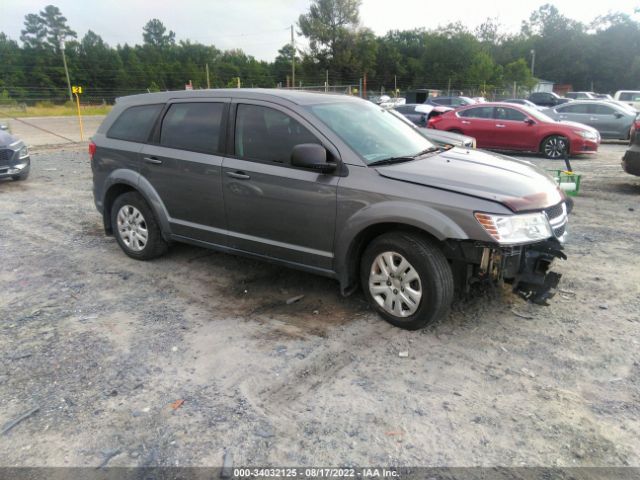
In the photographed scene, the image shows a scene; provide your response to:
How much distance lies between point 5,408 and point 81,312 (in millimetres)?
1349

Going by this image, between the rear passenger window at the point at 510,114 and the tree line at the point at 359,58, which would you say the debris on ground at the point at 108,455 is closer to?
the rear passenger window at the point at 510,114

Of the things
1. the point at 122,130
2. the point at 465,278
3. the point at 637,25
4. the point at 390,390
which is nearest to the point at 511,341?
the point at 465,278

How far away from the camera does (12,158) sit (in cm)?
959

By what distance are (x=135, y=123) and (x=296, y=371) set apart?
3.41 metres

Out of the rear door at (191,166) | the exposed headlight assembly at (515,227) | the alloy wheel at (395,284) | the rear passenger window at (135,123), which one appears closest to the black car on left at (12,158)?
the rear passenger window at (135,123)

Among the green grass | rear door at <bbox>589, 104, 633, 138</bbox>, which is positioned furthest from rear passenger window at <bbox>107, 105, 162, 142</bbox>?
the green grass

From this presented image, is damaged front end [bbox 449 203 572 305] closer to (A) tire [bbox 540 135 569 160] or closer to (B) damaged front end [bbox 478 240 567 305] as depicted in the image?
(B) damaged front end [bbox 478 240 567 305]

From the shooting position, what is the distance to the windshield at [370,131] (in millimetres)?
4090

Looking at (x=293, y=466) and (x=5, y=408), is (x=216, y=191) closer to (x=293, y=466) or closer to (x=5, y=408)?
(x=5, y=408)

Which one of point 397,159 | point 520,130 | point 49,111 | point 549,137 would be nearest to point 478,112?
point 520,130

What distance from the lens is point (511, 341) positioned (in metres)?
3.67

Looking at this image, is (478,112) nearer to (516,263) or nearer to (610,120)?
(610,120)

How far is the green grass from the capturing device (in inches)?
1270

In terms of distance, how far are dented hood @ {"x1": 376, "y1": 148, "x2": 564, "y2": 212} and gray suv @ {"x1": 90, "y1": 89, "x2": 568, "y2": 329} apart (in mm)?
13
